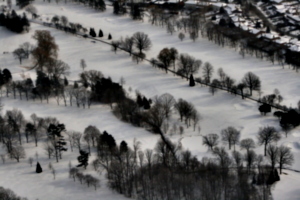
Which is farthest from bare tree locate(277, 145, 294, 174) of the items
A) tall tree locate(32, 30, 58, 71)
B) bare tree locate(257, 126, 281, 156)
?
tall tree locate(32, 30, 58, 71)

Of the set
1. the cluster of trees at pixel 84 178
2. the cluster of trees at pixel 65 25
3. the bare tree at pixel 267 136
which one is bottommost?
the cluster of trees at pixel 84 178

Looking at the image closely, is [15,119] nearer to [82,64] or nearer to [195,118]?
[195,118]

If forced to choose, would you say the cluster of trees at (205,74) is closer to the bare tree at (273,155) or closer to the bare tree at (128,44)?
the bare tree at (128,44)

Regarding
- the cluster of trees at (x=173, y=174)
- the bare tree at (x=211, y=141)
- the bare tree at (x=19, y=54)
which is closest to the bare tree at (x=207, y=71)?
the bare tree at (x=211, y=141)

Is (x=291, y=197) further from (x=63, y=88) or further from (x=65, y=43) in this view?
(x=65, y=43)

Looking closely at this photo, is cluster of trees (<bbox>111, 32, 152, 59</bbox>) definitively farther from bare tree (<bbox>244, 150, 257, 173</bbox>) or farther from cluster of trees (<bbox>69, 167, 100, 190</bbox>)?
bare tree (<bbox>244, 150, 257, 173</bbox>)
